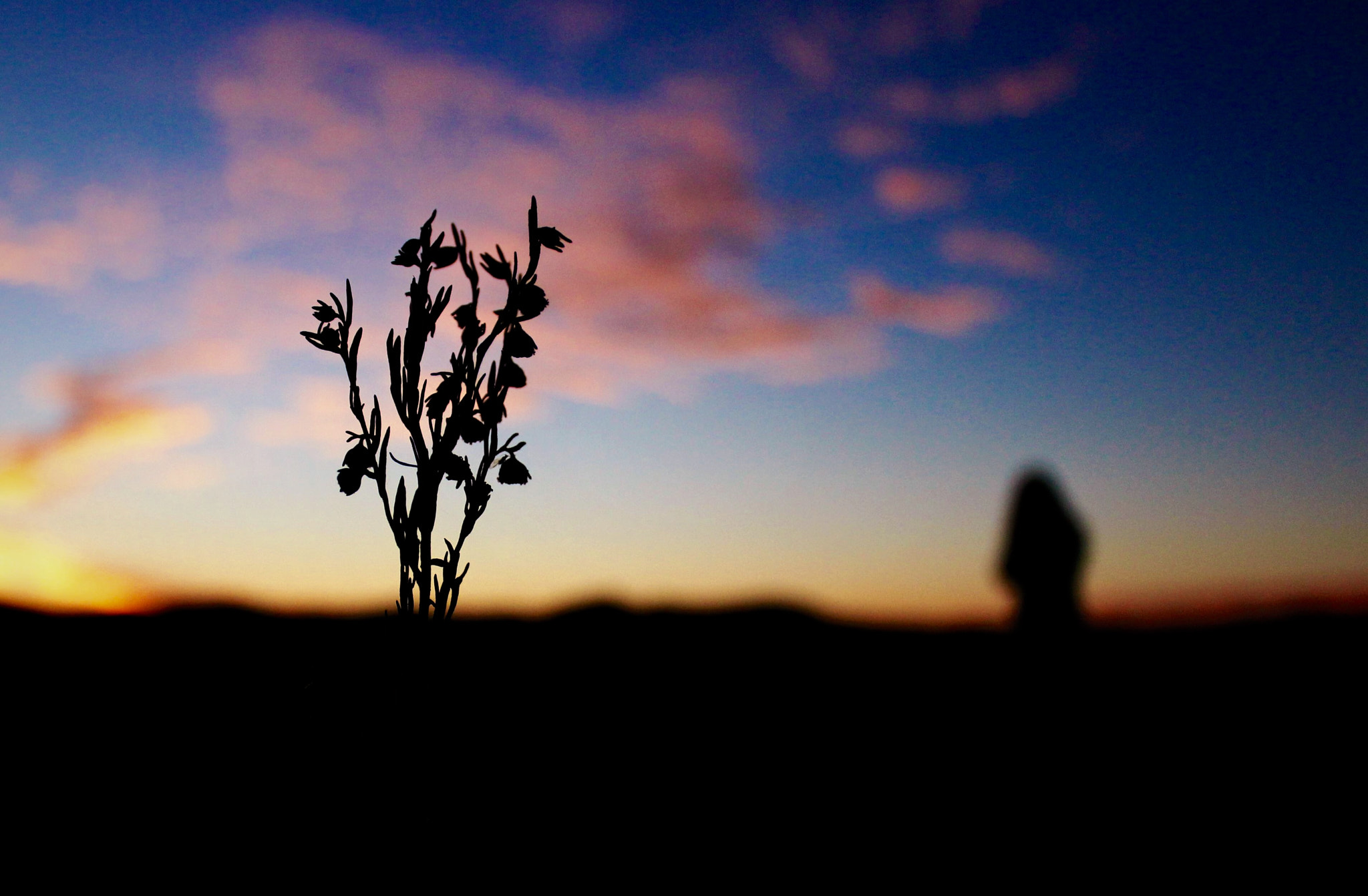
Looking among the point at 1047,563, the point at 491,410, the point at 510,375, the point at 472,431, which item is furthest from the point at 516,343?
the point at 1047,563

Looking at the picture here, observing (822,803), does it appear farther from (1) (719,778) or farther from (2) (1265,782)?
(2) (1265,782)

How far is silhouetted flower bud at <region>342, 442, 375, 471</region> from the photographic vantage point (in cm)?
352

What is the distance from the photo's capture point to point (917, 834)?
5.89 m

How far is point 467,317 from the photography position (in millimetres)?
3562

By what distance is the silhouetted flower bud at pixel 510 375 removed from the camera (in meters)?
3.55

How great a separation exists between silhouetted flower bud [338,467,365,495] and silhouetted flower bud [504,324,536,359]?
32.4 inches

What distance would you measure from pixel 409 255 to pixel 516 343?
0.63 metres

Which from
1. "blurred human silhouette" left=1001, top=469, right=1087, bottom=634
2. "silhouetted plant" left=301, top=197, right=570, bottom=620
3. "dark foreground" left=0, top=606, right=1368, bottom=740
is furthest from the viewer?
"blurred human silhouette" left=1001, top=469, right=1087, bottom=634

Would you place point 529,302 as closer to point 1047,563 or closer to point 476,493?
point 476,493

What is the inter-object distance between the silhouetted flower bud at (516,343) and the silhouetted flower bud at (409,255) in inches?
21.4

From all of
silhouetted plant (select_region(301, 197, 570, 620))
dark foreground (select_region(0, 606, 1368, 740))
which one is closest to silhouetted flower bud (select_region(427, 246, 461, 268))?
silhouetted plant (select_region(301, 197, 570, 620))

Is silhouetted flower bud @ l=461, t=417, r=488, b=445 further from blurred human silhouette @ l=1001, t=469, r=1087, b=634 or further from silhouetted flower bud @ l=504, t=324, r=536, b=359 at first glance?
blurred human silhouette @ l=1001, t=469, r=1087, b=634

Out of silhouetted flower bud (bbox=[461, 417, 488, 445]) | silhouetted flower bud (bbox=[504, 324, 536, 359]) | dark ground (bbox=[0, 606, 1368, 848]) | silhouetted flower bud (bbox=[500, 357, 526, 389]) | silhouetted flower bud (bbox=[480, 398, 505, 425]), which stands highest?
silhouetted flower bud (bbox=[504, 324, 536, 359])

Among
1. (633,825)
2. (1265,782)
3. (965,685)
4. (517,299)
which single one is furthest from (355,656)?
(965,685)
